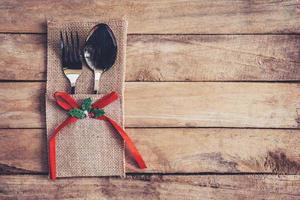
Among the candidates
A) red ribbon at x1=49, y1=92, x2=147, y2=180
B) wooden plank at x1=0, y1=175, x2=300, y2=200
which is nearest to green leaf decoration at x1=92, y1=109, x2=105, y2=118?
red ribbon at x1=49, y1=92, x2=147, y2=180

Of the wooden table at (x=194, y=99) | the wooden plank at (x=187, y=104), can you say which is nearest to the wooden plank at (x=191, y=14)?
the wooden table at (x=194, y=99)

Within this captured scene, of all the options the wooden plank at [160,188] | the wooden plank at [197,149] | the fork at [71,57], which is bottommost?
the wooden plank at [160,188]

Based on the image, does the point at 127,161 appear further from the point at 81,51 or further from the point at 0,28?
the point at 0,28

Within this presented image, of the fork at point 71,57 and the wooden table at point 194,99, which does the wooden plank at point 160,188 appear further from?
the fork at point 71,57

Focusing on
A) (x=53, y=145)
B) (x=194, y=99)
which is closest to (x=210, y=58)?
(x=194, y=99)

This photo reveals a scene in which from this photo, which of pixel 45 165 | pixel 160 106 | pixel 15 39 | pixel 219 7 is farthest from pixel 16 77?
pixel 219 7

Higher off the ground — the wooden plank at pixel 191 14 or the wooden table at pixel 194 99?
the wooden plank at pixel 191 14

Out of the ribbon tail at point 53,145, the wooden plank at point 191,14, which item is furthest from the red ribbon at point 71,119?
the wooden plank at point 191,14
